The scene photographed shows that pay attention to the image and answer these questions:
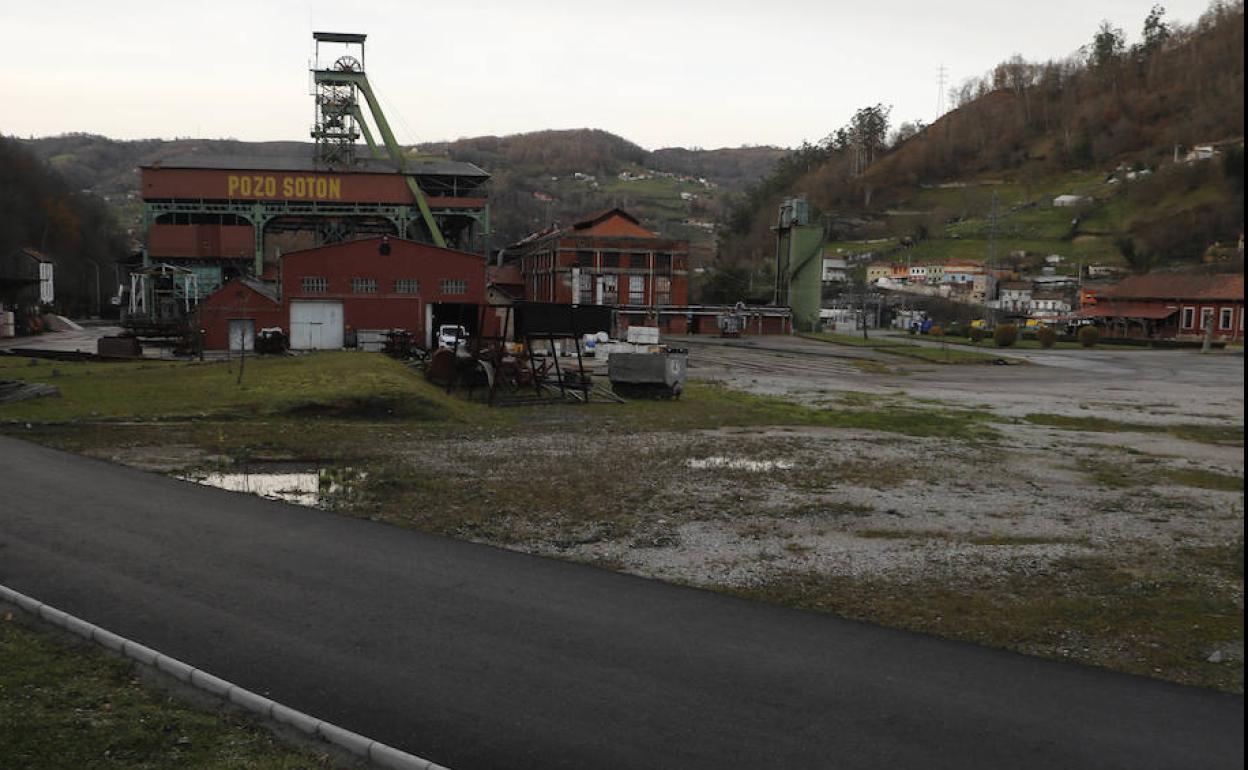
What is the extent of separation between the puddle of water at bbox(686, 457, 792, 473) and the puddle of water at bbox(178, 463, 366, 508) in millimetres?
6513

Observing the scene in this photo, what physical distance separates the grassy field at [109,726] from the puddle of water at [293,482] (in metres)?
6.39

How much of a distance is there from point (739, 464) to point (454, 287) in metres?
33.7

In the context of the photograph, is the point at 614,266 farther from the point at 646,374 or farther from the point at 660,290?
the point at 646,374

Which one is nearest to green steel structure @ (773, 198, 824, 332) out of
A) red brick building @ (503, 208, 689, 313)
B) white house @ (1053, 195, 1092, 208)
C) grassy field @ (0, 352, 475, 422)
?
red brick building @ (503, 208, 689, 313)

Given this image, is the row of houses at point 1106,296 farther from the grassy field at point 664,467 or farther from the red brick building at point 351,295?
the red brick building at point 351,295

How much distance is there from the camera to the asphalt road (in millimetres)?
6621

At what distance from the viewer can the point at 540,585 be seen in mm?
10203

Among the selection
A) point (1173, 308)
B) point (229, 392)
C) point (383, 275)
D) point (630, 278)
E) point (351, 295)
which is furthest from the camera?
point (630, 278)

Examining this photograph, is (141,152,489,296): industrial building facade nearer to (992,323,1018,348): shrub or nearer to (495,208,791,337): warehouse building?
(495,208,791,337): warehouse building

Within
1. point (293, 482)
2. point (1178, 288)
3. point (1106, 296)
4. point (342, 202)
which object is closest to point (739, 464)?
point (293, 482)

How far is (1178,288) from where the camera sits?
78.2 metres

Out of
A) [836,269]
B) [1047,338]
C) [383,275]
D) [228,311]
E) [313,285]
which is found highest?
[836,269]

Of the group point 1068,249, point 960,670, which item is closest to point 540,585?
point 960,670

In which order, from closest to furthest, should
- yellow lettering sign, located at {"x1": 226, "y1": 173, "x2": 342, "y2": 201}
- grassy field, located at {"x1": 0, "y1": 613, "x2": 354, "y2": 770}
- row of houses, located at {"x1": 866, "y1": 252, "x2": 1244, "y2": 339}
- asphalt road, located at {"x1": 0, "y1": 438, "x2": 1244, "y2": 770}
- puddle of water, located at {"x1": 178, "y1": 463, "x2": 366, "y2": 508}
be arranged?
grassy field, located at {"x1": 0, "y1": 613, "x2": 354, "y2": 770} < asphalt road, located at {"x1": 0, "y1": 438, "x2": 1244, "y2": 770} < puddle of water, located at {"x1": 178, "y1": 463, "x2": 366, "y2": 508} < yellow lettering sign, located at {"x1": 226, "y1": 173, "x2": 342, "y2": 201} < row of houses, located at {"x1": 866, "y1": 252, "x2": 1244, "y2": 339}
